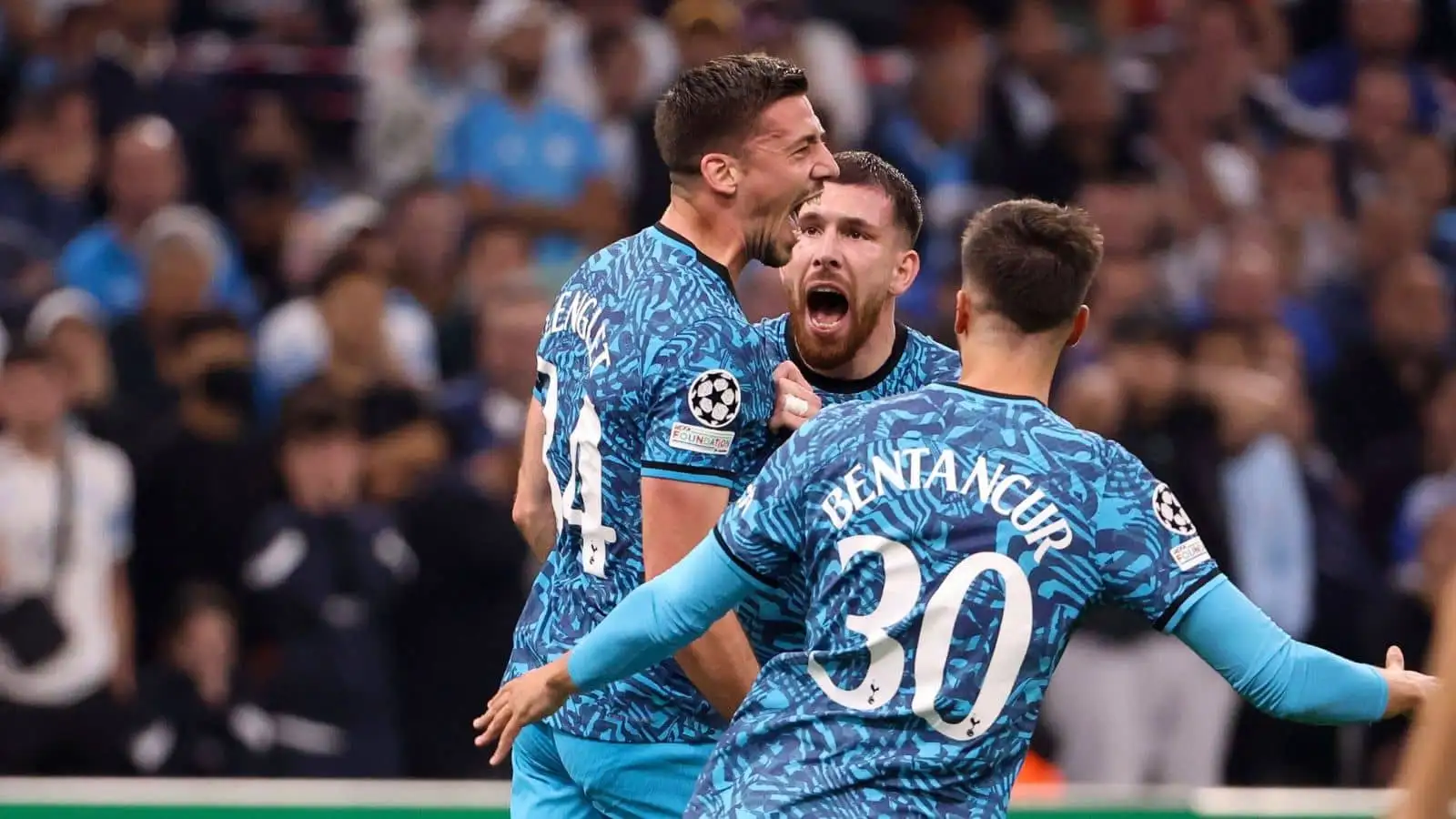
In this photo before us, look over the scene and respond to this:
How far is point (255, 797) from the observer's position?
6023 millimetres

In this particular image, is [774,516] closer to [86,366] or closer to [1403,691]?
[1403,691]

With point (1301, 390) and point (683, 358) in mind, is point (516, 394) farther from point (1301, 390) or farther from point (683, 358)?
point (683, 358)

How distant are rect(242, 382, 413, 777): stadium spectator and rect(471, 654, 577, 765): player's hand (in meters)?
4.20

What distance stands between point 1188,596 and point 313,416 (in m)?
5.09

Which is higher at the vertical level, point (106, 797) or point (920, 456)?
point (920, 456)

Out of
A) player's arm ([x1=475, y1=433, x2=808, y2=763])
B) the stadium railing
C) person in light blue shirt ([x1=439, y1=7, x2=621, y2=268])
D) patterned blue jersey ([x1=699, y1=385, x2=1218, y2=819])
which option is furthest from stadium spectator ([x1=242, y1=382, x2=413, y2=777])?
patterned blue jersey ([x1=699, y1=385, x2=1218, y2=819])

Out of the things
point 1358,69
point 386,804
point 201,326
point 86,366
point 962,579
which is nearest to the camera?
point 962,579

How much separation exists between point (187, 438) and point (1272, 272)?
4.87 meters

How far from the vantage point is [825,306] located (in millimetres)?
4477

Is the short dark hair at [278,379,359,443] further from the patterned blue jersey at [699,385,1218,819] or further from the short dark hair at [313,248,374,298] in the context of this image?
the patterned blue jersey at [699,385,1218,819]

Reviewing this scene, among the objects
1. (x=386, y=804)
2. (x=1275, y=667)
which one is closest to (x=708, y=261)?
(x=1275, y=667)

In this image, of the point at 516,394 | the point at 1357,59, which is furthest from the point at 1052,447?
the point at 1357,59

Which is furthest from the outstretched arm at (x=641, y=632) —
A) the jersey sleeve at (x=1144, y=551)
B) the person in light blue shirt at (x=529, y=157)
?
the person in light blue shirt at (x=529, y=157)

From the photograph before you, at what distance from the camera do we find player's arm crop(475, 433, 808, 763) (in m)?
3.53
